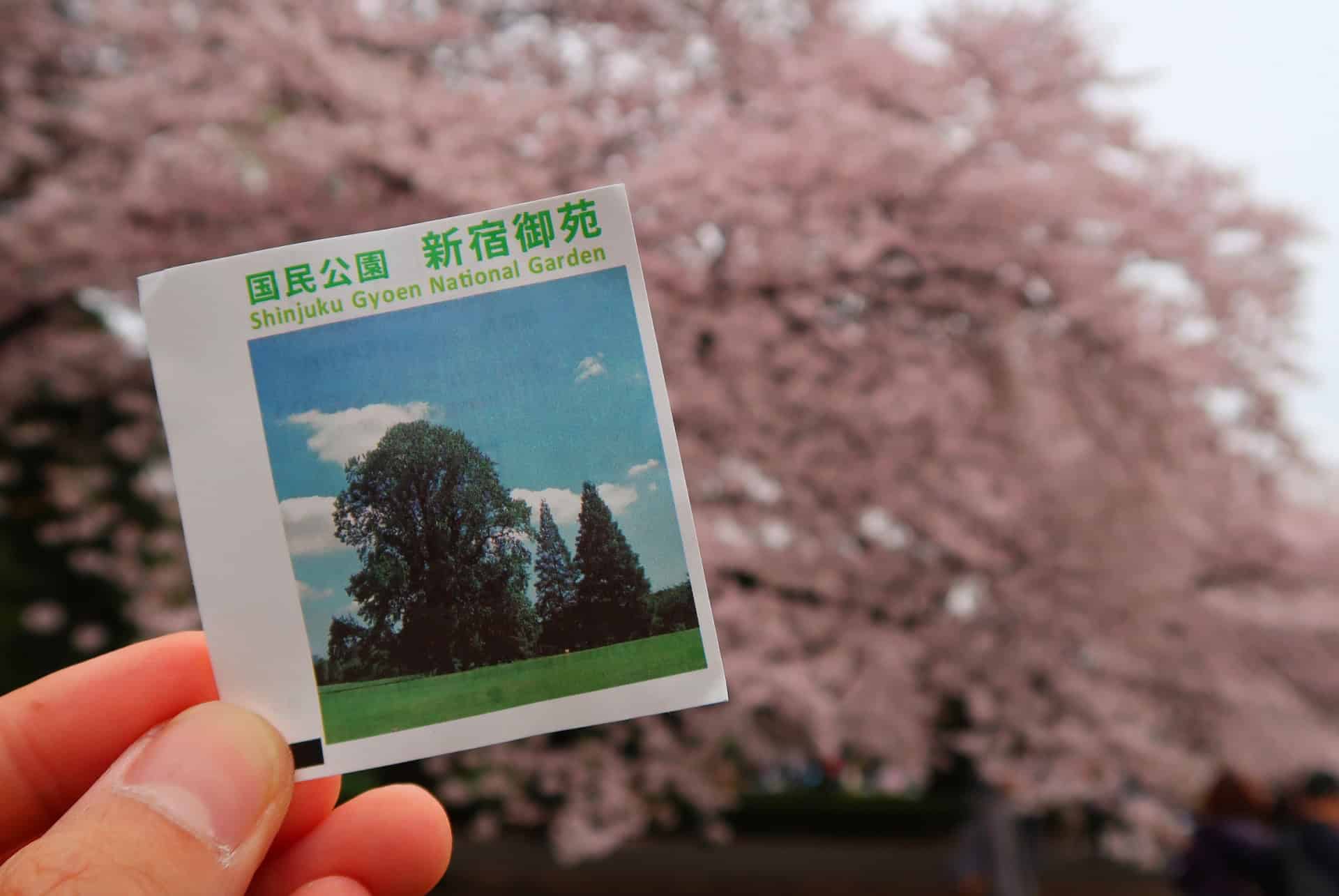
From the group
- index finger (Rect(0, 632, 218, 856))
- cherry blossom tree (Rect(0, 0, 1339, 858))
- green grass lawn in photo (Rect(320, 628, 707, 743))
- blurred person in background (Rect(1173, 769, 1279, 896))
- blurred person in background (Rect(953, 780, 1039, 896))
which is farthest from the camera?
blurred person in background (Rect(953, 780, 1039, 896))

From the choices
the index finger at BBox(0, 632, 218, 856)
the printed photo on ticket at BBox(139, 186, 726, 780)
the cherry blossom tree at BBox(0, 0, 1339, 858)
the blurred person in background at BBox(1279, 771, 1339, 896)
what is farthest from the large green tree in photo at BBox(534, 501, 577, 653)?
the blurred person in background at BBox(1279, 771, 1339, 896)

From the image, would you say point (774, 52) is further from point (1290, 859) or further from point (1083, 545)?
point (1290, 859)

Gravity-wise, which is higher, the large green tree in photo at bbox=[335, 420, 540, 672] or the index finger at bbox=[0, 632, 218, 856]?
the large green tree in photo at bbox=[335, 420, 540, 672]

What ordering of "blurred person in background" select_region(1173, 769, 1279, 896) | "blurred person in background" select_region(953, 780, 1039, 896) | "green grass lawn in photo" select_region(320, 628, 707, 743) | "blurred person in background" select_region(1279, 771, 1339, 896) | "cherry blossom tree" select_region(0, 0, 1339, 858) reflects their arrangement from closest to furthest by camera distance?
"green grass lawn in photo" select_region(320, 628, 707, 743) < "cherry blossom tree" select_region(0, 0, 1339, 858) < "blurred person in background" select_region(1279, 771, 1339, 896) < "blurred person in background" select_region(1173, 769, 1279, 896) < "blurred person in background" select_region(953, 780, 1039, 896)

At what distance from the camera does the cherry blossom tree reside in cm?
398

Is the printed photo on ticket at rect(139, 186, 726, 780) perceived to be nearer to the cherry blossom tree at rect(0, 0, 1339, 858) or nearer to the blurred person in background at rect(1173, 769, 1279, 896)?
the cherry blossom tree at rect(0, 0, 1339, 858)

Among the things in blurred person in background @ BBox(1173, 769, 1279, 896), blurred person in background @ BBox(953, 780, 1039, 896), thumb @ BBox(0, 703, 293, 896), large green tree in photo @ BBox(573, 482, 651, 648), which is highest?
large green tree in photo @ BBox(573, 482, 651, 648)

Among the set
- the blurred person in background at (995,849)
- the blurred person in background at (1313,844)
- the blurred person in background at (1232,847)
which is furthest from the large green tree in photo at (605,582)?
the blurred person in background at (995,849)

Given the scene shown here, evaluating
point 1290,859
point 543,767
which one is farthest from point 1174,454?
point 543,767

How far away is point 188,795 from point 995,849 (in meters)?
6.70

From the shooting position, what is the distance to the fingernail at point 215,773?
978 mm

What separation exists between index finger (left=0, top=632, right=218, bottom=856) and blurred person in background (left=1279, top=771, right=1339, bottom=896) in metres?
5.36

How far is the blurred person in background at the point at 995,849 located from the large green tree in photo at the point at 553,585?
5858 millimetres

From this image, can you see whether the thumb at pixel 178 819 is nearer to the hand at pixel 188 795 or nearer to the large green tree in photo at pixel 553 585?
the hand at pixel 188 795
